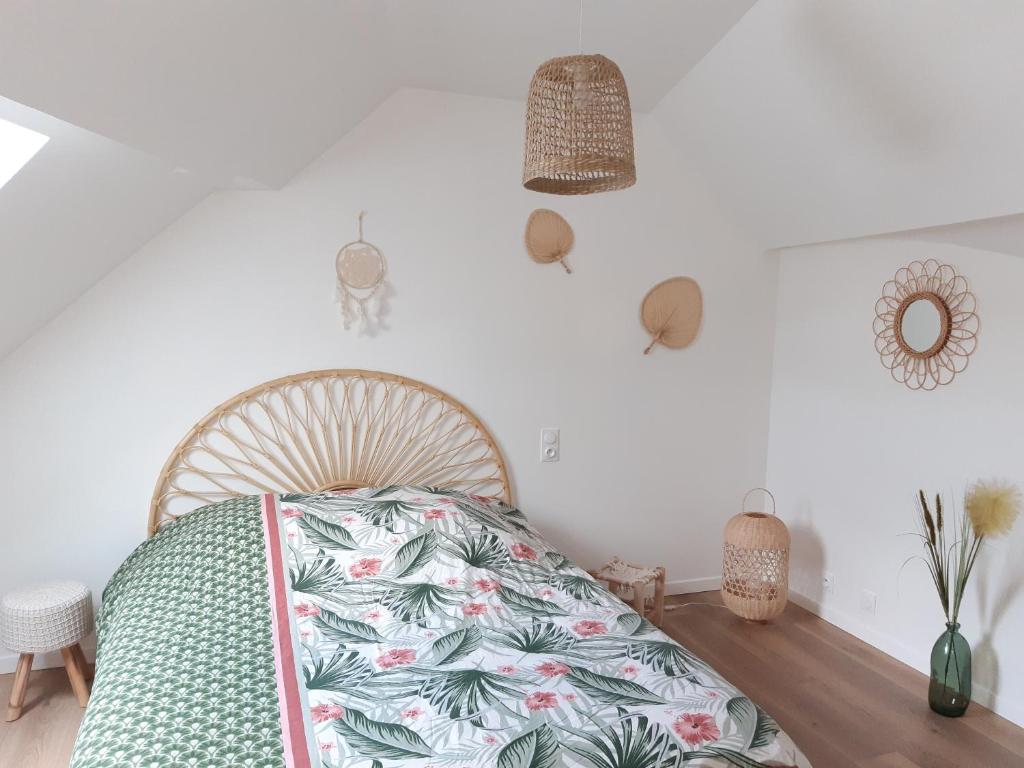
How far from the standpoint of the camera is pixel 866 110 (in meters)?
2.52

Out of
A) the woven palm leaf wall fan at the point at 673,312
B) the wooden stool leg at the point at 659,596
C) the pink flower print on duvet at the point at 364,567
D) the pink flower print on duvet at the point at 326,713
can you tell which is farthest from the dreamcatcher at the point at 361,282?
the pink flower print on duvet at the point at 326,713

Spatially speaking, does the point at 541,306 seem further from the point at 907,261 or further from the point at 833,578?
the point at 833,578

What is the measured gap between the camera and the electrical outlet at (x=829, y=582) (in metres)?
3.50

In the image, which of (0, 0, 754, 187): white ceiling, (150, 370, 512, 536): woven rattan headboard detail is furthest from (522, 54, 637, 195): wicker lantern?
(150, 370, 512, 536): woven rattan headboard detail

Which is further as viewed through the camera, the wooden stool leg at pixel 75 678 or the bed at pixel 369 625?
the wooden stool leg at pixel 75 678

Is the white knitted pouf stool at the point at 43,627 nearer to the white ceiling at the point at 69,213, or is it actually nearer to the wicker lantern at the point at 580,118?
the white ceiling at the point at 69,213

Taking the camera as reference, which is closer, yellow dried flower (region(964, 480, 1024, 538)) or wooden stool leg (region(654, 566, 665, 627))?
yellow dried flower (region(964, 480, 1024, 538))

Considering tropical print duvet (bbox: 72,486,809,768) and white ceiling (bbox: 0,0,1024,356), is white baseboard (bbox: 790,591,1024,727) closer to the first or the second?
tropical print duvet (bbox: 72,486,809,768)

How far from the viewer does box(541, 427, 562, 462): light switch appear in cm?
347

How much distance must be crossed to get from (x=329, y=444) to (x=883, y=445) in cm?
228

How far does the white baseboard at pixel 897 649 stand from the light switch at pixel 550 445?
1.37 metres

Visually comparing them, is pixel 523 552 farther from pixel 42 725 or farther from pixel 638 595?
pixel 42 725

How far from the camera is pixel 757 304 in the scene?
380cm

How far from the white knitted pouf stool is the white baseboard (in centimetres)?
300
